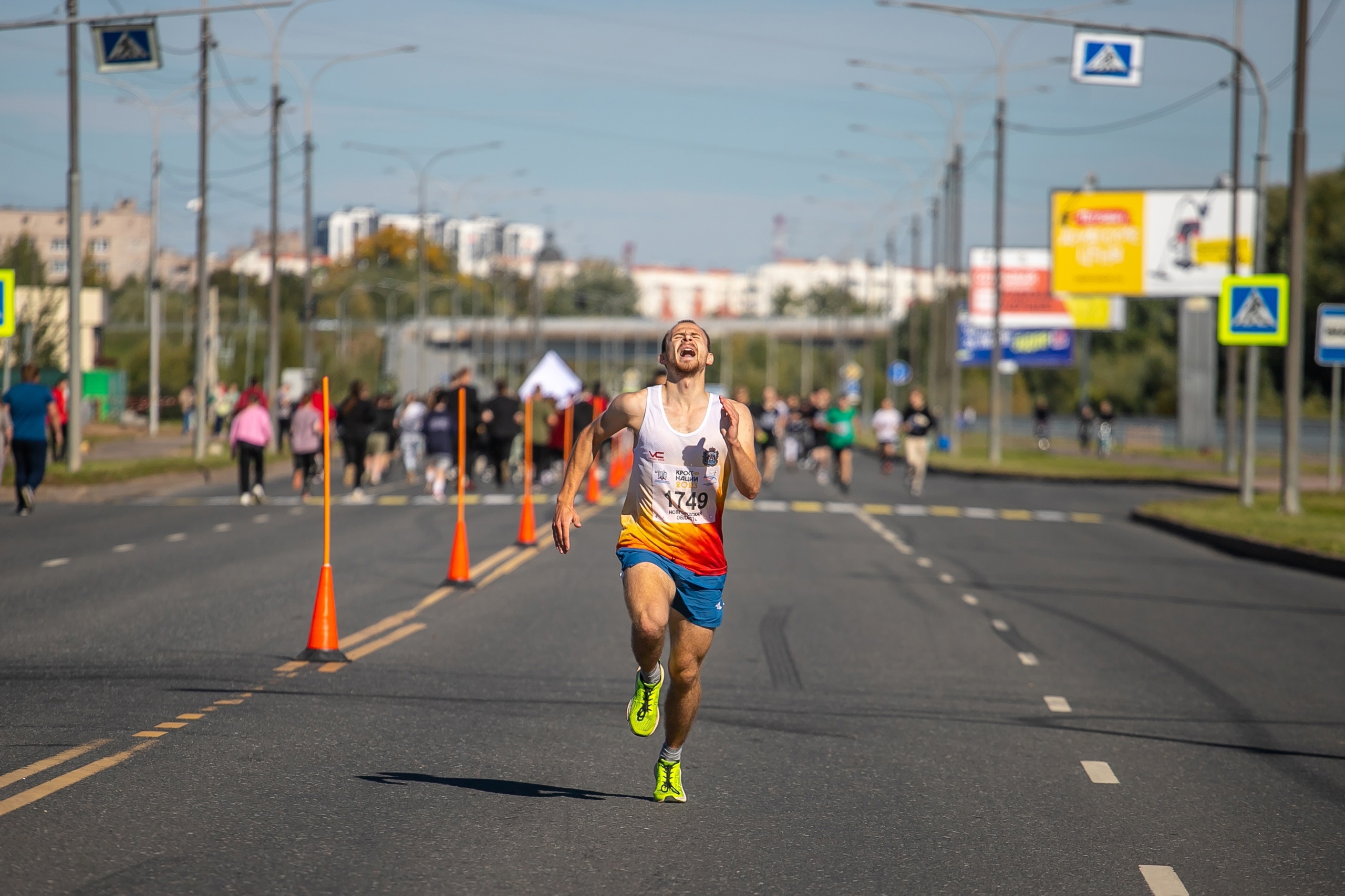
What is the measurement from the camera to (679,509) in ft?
21.3

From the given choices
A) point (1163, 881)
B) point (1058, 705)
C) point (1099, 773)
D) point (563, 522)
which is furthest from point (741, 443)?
point (1058, 705)

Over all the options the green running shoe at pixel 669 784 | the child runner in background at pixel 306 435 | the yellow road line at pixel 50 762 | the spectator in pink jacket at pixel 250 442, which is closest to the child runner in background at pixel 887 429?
the child runner in background at pixel 306 435

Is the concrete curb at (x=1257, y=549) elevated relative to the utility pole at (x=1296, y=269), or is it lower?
lower

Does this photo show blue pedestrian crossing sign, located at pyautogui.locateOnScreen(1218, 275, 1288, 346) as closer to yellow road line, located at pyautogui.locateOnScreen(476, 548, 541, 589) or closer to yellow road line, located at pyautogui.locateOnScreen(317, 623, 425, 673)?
yellow road line, located at pyautogui.locateOnScreen(476, 548, 541, 589)

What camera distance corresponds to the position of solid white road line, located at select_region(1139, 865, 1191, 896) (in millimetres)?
5660

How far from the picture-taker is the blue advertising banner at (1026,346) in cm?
6888

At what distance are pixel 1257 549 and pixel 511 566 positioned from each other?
977cm

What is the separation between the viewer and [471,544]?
1898 centimetres

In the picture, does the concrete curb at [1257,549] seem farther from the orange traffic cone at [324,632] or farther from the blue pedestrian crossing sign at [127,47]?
the blue pedestrian crossing sign at [127,47]

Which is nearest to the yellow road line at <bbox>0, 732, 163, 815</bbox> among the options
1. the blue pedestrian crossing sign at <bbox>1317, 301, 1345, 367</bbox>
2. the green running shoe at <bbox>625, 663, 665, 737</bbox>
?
the green running shoe at <bbox>625, 663, 665, 737</bbox>

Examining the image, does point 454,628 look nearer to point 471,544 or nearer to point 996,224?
point 471,544

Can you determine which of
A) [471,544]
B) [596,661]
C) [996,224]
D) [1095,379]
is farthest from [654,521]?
[1095,379]

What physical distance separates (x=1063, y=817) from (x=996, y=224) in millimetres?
41034

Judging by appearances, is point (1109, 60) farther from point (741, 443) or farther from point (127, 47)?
point (741, 443)
